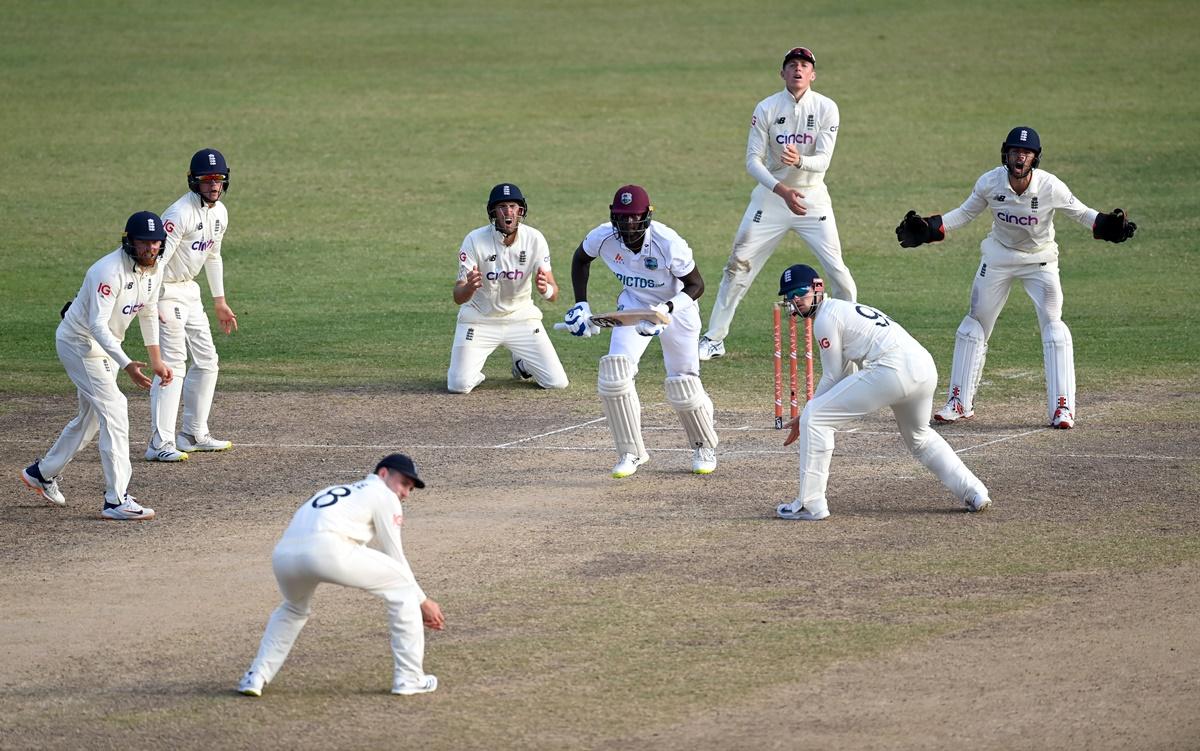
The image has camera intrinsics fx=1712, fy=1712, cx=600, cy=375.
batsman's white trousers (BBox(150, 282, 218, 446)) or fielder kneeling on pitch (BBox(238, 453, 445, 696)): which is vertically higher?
batsman's white trousers (BBox(150, 282, 218, 446))

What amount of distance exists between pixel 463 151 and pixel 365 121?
3091mm

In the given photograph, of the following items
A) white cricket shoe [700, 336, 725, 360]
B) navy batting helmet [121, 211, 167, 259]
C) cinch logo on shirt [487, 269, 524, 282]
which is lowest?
white cricket shoe [700, 336, 725, 360]

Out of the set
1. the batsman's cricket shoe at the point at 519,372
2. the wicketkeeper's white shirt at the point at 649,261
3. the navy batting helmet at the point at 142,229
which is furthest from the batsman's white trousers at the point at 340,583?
the batsman's cricket shoe at the point at 519,372

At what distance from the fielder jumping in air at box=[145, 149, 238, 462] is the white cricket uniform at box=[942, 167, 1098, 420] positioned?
6.79 metres

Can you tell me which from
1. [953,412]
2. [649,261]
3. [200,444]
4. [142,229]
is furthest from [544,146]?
[142,229]

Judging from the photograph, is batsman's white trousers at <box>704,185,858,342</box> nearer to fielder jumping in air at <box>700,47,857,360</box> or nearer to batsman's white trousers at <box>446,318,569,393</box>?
fielder jumping in air at <box>700,47,857,360</box>

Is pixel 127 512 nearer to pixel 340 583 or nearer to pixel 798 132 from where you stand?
pixel 340 583

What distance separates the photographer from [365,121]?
34344mm

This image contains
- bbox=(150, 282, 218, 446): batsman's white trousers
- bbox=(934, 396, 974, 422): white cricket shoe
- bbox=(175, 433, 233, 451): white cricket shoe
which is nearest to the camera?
bbox=(150, 282, 218, 446): batsman's white trousers

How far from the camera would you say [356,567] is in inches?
344

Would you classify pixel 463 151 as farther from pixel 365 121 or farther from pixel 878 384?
pixel 878 384

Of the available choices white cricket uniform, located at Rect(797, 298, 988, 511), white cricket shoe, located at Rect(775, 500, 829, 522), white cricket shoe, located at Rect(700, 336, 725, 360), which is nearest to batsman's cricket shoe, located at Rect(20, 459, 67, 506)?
white cricket shoe, located at Rect(775, 500, 829, 522)

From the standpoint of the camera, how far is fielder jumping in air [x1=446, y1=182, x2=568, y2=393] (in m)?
17.4

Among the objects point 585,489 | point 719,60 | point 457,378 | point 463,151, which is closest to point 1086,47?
point 719,60
